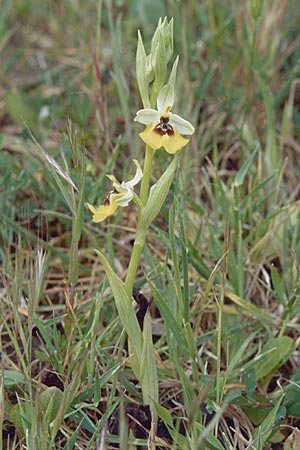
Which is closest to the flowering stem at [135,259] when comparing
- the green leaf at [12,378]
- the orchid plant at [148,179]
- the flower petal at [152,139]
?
the orchid plant at [148,179]

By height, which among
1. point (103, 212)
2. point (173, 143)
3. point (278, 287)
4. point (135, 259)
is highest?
point (173, 143)

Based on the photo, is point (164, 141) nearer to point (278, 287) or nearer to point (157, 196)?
point (157, 196)

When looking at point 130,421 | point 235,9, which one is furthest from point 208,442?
point 235,9

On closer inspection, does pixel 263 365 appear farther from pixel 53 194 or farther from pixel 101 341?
pixel 53 194

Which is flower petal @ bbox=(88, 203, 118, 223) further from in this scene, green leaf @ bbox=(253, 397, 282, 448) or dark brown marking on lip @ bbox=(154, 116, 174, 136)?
green leaf @ bbox=(253, 397, 282, 448)

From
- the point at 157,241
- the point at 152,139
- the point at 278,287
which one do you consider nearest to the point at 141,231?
the point at 152,139

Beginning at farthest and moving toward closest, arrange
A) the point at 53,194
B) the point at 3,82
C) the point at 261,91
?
the point at 3,82 → the point at 261,91 → the point at 53,194

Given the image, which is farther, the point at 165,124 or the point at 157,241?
the point at 157,241

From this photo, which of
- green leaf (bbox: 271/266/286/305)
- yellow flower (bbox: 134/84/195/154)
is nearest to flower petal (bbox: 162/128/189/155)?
yellow flower (bbox: 134/84/195/154)
